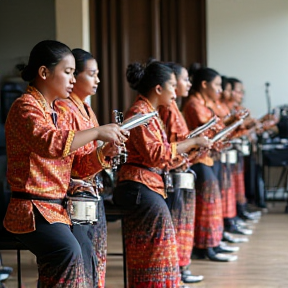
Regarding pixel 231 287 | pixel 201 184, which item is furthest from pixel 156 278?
pixel 201 184

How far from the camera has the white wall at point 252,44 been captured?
884 centimetres

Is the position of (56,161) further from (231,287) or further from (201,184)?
(201,184)

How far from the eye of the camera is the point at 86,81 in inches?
135

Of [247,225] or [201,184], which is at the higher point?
[201,184]

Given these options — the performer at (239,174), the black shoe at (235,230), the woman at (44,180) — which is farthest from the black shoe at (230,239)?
the woman at (44,180)

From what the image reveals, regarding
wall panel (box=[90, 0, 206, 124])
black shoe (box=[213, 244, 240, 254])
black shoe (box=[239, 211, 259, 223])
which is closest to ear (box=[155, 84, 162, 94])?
black shoe (box=[213, 244, 240, 254])

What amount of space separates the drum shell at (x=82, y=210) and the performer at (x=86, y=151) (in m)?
0.07

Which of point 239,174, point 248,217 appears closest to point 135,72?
point 239,174

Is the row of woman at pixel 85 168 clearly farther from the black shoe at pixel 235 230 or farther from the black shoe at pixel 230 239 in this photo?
the black shoe at pixel 235 230

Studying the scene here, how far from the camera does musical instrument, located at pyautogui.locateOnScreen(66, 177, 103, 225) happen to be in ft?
9.57

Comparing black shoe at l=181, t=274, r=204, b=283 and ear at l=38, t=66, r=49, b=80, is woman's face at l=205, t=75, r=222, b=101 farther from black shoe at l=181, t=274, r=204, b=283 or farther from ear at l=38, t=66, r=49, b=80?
ear at l=38, t=66, r=49, b=80

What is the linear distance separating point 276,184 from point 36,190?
6.54m

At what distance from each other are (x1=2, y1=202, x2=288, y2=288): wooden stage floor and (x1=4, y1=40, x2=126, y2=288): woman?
1.84 metres

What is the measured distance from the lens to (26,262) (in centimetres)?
526
